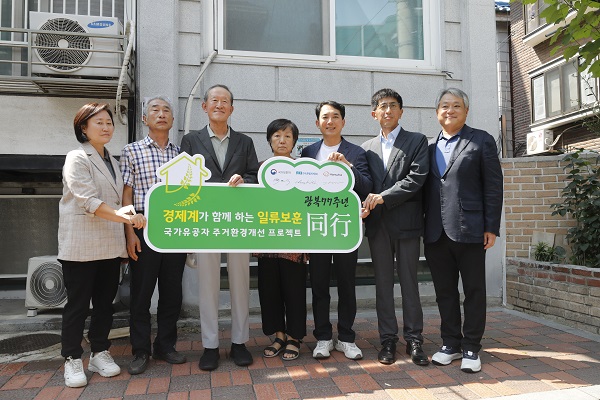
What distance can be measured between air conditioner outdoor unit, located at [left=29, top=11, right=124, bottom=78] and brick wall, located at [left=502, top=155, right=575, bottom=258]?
4.73 m

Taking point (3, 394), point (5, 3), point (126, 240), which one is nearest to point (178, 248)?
point (126, 240)

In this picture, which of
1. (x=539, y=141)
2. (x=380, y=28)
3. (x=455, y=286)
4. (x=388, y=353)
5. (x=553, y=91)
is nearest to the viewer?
(x=388, y=353)

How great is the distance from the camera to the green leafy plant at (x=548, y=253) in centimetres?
507

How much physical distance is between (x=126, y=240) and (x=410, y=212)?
2240 millimetres

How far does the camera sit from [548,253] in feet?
16.9

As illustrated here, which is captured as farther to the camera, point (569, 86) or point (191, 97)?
point (569, 86)

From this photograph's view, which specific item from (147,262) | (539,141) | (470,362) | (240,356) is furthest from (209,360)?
(539,141)

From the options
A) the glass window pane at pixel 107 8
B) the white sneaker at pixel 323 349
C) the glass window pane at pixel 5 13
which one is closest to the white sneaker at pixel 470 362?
the white sneaker at pixel 323 349

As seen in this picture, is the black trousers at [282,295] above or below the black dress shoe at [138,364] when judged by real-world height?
above

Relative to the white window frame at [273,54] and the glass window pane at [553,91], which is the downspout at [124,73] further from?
the glass window pane at [553,91]

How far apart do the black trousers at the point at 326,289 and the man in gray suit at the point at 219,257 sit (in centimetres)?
58

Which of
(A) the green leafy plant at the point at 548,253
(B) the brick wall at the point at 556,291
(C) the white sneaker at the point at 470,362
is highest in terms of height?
(A) the green leafy plant at the point at 548,253

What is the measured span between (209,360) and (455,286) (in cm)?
205

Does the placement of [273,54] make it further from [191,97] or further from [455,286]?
[455,286]
